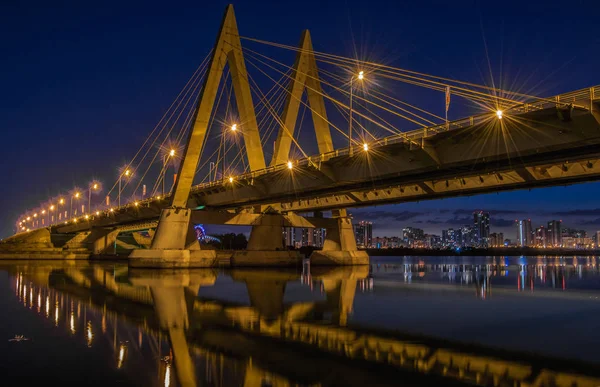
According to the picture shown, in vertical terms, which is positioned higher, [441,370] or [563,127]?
[563,127]

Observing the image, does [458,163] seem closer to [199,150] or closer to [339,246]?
[199,150]

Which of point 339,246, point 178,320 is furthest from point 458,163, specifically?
point 339,246

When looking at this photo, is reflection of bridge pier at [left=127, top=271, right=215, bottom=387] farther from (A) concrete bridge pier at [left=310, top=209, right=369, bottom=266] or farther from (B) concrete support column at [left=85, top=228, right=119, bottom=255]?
(B) concrete support column at [left=85, top=228, right=119, bottom=255]

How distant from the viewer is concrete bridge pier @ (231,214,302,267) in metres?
57.8

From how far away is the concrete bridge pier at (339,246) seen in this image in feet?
202

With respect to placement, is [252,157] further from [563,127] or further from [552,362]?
[552,362]

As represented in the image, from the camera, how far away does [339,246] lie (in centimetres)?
6197

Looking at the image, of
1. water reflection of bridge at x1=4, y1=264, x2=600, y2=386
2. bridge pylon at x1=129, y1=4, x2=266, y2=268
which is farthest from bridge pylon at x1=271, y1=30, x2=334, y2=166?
water reflection of bridge at x1=4, y1=264, x2=600, y2=386

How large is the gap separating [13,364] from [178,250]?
40.8 meters

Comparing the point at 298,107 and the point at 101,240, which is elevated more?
the point at 298,107

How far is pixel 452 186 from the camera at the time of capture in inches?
1544

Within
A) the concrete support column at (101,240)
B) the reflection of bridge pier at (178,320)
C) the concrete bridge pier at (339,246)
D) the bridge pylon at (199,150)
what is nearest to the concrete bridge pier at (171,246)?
the bridge pylon at (199,150)

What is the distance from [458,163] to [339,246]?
34.3 meters

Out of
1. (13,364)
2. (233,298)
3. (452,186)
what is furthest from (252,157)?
(13,364)
